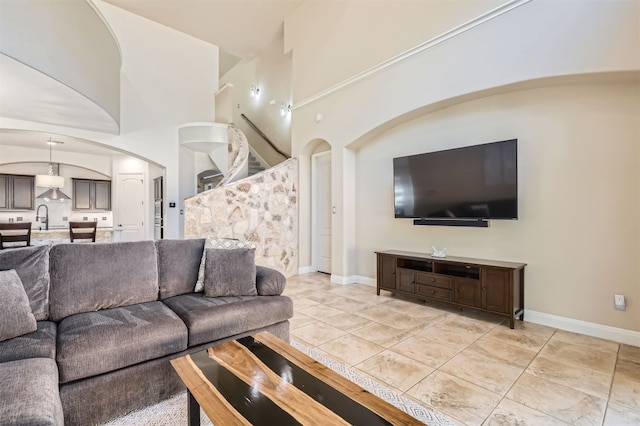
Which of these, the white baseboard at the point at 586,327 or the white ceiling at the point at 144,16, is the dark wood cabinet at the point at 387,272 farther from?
the white ceiling at the point at 144,16

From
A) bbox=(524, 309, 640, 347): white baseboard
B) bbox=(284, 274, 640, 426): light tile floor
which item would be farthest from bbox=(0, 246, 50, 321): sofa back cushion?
bbox=(524, 309, 640, 347): white baseboard

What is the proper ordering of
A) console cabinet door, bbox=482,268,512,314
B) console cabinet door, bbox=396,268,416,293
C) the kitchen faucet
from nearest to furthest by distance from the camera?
console cabinet door, bbox=482,268,512,314 < console cabinet door, bbox=396,268,416,293 < the kitchen faucet

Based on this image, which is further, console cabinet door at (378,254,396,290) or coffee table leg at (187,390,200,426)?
console cabinet door at (378,254,396,290)

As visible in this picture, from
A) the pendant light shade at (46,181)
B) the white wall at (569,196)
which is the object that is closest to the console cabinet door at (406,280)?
the white wall at (569,196)

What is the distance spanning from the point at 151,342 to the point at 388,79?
13.3ft

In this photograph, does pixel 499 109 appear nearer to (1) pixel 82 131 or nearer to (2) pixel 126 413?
(2) pixel 126 413

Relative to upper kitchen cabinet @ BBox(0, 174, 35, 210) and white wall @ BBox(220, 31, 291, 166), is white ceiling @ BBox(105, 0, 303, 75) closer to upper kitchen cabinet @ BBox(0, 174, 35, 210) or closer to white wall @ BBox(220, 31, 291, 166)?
white wall @ BBox(220, 31, 291, 166)

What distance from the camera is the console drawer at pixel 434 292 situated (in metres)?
3.48

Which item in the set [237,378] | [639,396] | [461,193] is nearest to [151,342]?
[237,378]

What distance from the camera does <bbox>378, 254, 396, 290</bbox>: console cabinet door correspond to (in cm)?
402

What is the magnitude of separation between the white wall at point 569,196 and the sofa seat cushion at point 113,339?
3284 mm

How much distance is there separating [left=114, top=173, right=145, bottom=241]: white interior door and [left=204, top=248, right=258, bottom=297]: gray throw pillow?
641 cm

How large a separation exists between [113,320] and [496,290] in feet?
10.9

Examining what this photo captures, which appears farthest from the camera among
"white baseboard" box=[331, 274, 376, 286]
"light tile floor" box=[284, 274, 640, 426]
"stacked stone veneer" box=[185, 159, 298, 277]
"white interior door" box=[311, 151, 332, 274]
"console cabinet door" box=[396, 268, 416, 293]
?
"white interior door" box=[311, 151, 332, 274]
